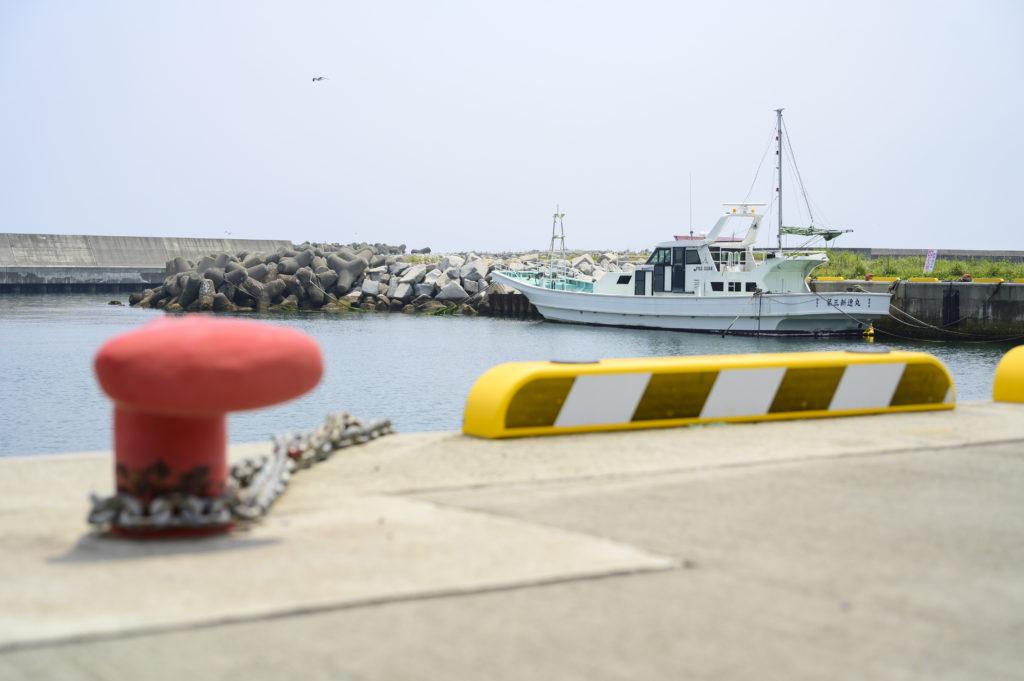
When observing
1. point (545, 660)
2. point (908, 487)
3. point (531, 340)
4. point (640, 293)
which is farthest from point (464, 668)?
point (640, 293)

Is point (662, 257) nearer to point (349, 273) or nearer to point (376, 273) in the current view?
point (349, 273)

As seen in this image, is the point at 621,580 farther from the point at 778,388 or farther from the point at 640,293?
the point at 640,293

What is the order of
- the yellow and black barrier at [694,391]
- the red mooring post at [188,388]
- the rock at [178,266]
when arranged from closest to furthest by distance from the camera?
the red mooring post at [188,388], the yellow and black barrier at [694,391], the rock at [178,266]

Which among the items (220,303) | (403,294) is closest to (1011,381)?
(403,294)

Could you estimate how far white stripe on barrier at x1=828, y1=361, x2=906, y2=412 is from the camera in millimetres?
8633

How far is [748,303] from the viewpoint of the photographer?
41438 mm

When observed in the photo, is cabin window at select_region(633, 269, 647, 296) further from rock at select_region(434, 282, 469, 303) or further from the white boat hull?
rock at select_region(434, 282, 469, 303)

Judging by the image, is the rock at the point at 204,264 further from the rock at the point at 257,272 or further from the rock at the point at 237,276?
the rock at the point at 257,272

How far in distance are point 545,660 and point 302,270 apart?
191 feet

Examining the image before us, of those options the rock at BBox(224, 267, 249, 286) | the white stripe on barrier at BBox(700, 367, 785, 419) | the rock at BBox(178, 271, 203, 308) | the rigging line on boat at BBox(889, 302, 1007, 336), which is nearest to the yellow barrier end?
the white stripe on barrier at BBox(700, 367, 785, 419)

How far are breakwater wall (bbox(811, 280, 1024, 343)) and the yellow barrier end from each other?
92.9 ft

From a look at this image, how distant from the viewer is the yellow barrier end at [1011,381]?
9.73 m

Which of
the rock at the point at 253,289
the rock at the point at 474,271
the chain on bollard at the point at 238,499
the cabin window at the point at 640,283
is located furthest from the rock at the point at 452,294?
the chain on bollard at the point at 238,499

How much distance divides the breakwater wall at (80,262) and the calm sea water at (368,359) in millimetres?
24502
